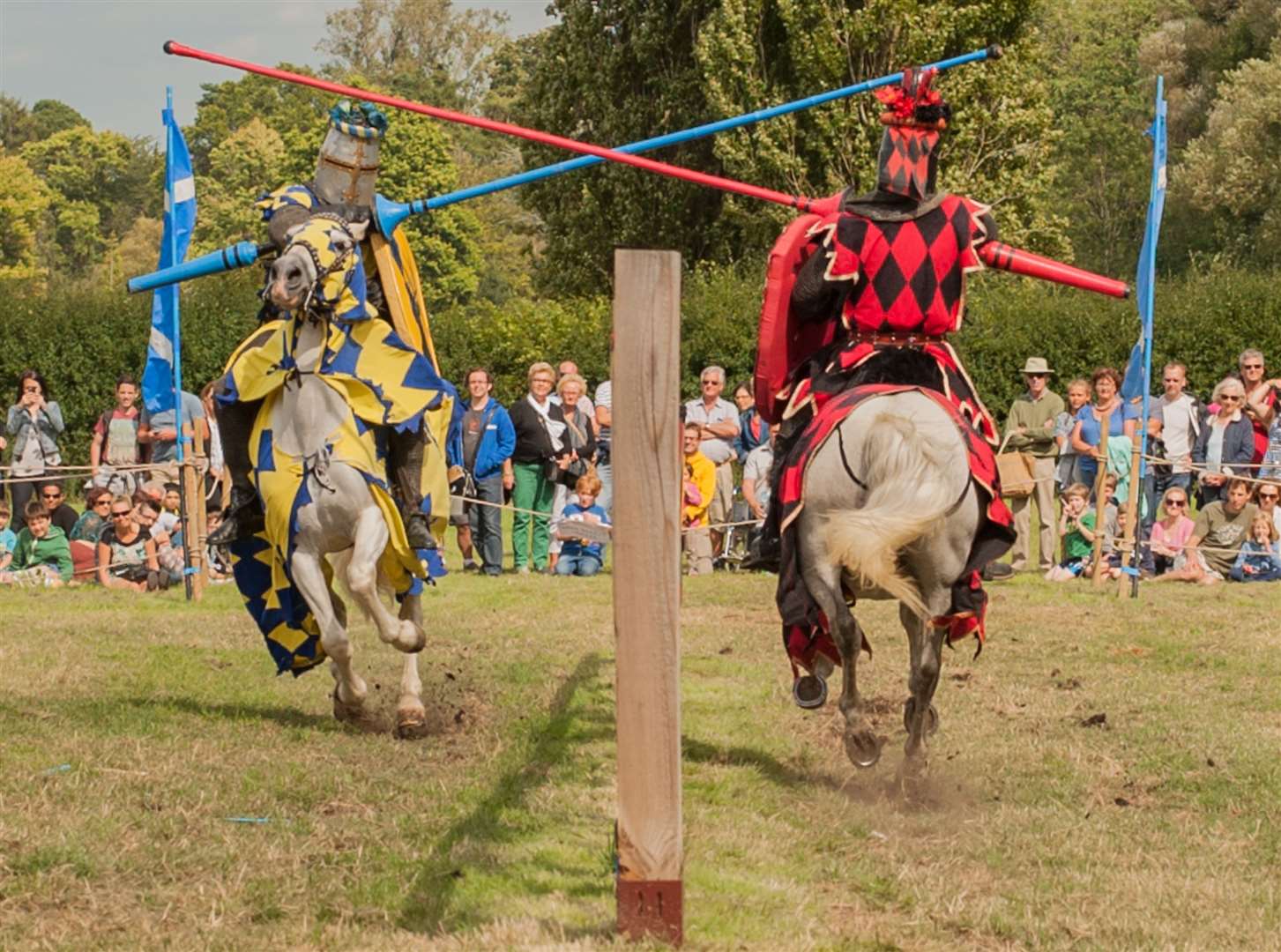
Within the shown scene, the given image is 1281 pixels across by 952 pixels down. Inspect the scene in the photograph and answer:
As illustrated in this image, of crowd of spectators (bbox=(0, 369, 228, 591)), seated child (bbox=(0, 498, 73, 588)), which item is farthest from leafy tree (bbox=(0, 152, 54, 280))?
seated child (bbox=(0, 498, 73, 588))

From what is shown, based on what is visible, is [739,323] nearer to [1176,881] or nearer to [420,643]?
[420,643]

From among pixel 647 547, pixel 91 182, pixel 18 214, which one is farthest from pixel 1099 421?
pixel 91 182

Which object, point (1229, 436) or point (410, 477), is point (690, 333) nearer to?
point (1229, 436)

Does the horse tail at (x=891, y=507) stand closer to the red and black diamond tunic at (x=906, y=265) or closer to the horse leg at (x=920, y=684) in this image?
the horse leg at (x=920, y=684)

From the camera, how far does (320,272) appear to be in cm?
801

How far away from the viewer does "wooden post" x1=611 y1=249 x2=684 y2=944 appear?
16.5ft

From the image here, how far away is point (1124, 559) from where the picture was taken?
15.0 metres

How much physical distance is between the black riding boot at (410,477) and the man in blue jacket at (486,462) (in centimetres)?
761

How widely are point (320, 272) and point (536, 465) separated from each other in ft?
29.2

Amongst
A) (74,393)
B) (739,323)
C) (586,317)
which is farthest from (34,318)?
(739,323)

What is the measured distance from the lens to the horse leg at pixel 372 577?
822 centimetres

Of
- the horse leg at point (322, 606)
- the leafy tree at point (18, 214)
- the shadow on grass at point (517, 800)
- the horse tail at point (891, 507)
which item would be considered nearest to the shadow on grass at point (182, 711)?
the horse leg at point (322, 606)

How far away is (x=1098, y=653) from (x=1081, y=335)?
13.9 meters

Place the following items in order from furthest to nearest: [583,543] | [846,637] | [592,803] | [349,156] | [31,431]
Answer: [31,431] < [583,543] < [349,156] < [846,637] < [592,803]
